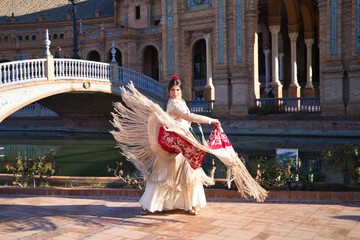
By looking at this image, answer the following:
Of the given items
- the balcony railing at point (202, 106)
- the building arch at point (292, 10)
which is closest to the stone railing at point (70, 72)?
the balcony railing at point (202, 106)

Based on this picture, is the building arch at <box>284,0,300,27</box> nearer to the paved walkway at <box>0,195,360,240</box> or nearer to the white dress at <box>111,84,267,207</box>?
the paved walkway at <box>0,195,360,240</box>

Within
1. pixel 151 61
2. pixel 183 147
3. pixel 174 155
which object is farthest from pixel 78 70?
pixel 151 61

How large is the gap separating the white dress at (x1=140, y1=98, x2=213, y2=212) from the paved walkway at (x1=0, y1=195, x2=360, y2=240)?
0.16m

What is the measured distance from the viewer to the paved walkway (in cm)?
446

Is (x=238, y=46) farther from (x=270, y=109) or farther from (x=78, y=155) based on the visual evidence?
(x=78, y=155)

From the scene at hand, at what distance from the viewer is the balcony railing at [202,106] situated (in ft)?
69.5

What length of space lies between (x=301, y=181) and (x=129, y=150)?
2.80 m

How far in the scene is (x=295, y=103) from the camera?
18.9 meters

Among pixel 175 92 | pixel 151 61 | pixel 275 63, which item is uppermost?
pixel 151 61

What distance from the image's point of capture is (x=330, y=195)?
5.82 m

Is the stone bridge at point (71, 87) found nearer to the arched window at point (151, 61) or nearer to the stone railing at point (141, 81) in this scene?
the stone railing at point (141, 81)

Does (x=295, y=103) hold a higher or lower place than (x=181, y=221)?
higher

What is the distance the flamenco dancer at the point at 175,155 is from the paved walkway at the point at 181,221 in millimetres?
231

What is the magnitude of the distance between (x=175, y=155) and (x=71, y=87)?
12.2 m
